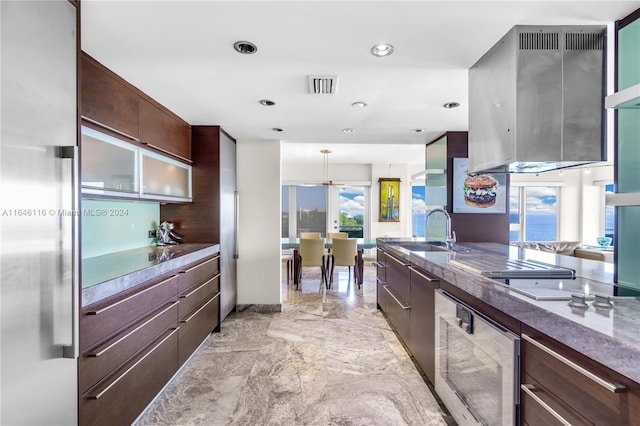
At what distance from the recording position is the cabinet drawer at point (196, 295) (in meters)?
2.42

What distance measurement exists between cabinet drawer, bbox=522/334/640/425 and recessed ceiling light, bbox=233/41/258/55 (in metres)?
1.88

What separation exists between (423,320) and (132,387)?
1897mm

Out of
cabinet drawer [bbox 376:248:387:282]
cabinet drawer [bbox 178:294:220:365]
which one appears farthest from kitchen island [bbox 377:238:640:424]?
cabinet drawer [bbox 178:294:220:365]

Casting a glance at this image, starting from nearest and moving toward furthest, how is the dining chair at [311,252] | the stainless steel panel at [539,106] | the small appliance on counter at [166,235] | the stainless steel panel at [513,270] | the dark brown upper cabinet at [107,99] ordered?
the stainless steel panel at [513,270]
the stainless steel panel at [539,106]
the dark brown upper cabinet at [107,99]
the small appliance on counter at [166,235]
the dining chair at [311,252]

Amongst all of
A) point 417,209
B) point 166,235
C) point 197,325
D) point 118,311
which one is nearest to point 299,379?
point 197,325

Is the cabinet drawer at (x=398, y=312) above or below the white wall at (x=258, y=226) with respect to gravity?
below

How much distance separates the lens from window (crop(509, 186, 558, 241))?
6785 millimetres

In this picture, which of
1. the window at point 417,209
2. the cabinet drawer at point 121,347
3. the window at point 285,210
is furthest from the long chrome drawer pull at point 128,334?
the window at point 417,209

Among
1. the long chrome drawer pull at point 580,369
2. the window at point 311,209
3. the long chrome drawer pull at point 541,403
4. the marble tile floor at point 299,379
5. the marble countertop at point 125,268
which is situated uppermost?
the window at point 311,209

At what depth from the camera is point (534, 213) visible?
6.87m

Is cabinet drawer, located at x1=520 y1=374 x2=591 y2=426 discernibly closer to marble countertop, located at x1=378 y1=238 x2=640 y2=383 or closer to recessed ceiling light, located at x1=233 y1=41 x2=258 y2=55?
marble countertop, located at x1=378 y1=238 x2=640 y2=383

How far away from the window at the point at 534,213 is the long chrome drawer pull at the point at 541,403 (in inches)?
258

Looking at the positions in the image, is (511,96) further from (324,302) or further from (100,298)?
(324,302)

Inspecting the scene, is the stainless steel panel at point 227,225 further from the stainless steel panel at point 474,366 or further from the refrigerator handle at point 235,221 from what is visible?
the stainless steel panel at point 474,366
